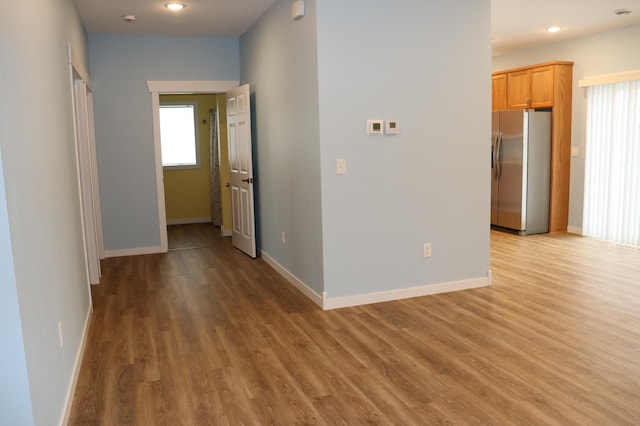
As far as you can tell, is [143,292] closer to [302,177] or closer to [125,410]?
[302,177]

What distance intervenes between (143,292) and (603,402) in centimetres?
372

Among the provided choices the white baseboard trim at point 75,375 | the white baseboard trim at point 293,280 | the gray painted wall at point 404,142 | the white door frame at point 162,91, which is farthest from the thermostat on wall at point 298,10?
the white baseboard trim at point 75,375

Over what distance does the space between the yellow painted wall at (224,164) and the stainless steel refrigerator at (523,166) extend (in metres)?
3.70

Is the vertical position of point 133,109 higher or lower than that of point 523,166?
higher

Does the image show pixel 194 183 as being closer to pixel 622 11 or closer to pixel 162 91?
pixel 162 91

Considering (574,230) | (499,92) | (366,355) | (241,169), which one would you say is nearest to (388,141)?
(366,355)

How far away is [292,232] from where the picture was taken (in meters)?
5.02

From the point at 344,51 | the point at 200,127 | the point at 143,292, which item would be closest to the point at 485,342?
the point at 344,51

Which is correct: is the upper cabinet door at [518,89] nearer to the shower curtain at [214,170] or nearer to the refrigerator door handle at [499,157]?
the refrigerator door handle at [499,157]

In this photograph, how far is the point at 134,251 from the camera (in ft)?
21.8

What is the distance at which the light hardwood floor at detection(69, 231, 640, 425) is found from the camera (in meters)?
2.69

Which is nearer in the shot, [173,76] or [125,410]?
[125,410]

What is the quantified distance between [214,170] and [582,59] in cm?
549

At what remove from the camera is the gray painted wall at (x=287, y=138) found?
4.31 m
